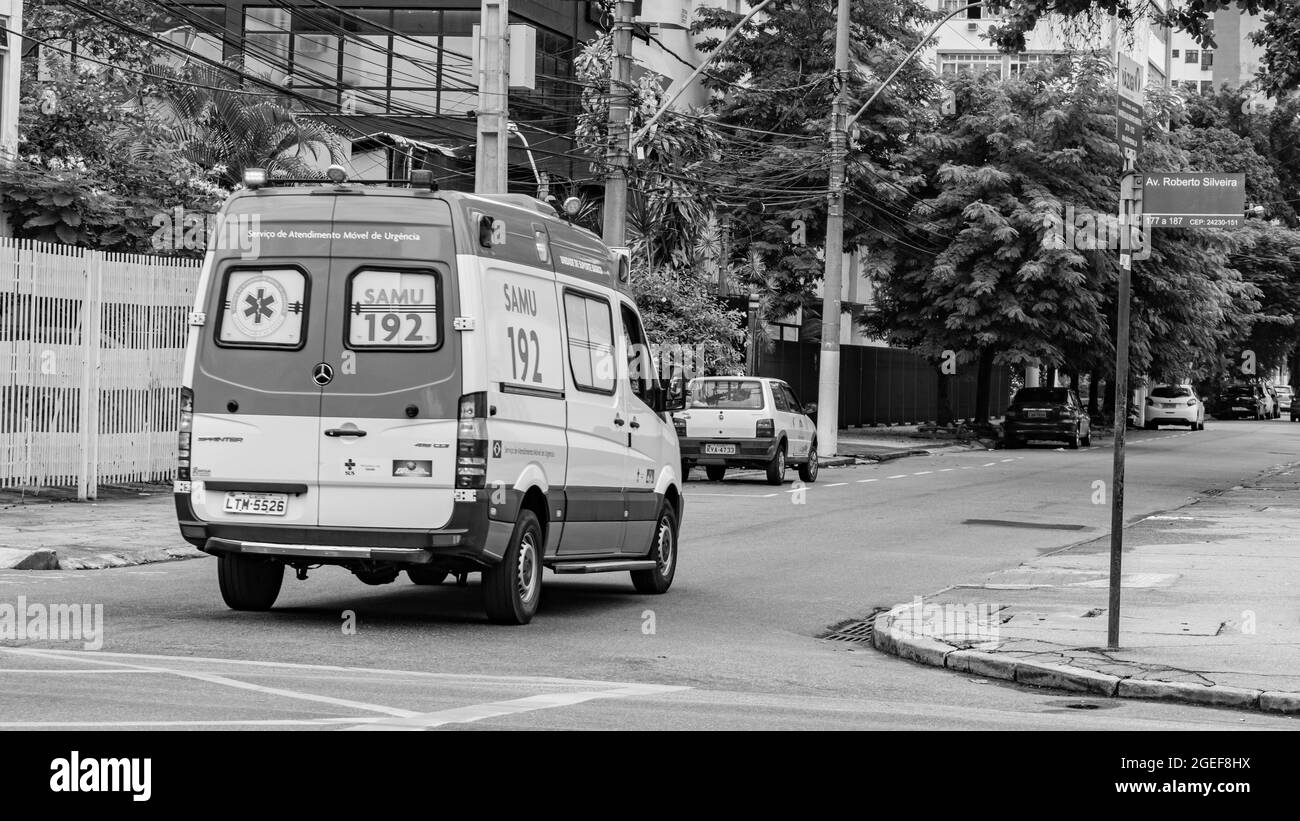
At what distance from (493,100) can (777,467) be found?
8.70 metres

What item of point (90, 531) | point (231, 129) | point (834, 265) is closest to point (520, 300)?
point (90, 531)

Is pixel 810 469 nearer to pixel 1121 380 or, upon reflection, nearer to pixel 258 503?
pixel 1121 380

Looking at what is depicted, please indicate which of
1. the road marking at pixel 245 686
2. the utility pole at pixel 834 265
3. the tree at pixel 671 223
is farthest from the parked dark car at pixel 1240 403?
the road marking at pixel 245 686

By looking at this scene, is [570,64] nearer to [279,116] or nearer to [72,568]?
[279,116]

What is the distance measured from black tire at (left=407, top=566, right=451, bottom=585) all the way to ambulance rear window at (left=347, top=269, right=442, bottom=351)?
1468 mm

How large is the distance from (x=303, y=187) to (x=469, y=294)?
1.51 meters

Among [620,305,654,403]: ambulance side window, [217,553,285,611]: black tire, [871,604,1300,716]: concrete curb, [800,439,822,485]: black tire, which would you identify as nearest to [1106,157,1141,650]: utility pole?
[871,604,1300,716]: concrete curb

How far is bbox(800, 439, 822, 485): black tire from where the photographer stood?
29922mm

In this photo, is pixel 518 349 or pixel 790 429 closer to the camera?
pixel 518 349

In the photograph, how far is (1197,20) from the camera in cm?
3212

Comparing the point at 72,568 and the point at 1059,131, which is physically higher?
the point at 1059,131

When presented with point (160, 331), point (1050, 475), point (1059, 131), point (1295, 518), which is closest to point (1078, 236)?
point (1059, 131)

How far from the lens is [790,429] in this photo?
29188mm
